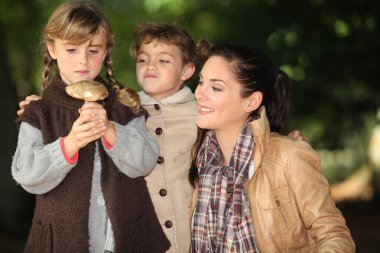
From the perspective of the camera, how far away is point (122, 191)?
309 cm

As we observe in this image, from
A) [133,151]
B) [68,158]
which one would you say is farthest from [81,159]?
[133,151]

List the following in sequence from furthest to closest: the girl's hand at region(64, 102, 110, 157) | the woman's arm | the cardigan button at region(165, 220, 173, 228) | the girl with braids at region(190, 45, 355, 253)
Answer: the cardigan button at region(165, 220, 173, 228) < the girl with braids at region(190, 45, 355, 253) < the woman's arm < the girl's hand at region(64, 102, 110, 157)

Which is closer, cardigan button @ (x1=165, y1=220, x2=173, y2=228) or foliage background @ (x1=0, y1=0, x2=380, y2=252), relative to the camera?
cardigan button @ (x1=165, y1=220, x2=173, y2=228)

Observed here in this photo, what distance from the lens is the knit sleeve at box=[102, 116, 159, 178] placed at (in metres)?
2.99

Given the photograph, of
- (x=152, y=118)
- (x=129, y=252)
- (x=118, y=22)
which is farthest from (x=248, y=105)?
(x=118, y=22)

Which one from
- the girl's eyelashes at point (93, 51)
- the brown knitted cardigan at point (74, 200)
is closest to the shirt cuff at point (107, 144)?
the brown knitted cardigan at point (74, 200)

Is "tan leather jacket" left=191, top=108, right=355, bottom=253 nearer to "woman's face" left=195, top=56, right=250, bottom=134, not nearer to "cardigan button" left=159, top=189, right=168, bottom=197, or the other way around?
"woman's face" left=195, top=56, right=250, bottom=134

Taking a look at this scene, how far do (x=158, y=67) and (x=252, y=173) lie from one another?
102cm

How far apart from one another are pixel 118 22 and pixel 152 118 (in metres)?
9.15

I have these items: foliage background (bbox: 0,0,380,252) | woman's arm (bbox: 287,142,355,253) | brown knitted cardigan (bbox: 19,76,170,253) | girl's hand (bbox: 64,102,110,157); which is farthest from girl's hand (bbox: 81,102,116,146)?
foliage background (bbox: 0,0,380,252)

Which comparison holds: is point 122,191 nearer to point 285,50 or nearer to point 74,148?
point 74,148

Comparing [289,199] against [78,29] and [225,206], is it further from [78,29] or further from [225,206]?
[78,29]

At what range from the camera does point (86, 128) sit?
2770 millimetres

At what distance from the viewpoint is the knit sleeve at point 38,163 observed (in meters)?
2.85
